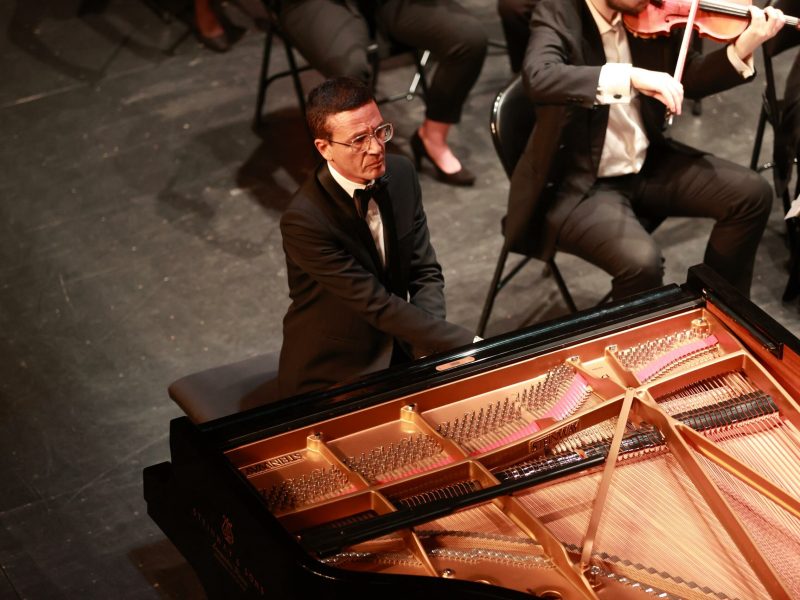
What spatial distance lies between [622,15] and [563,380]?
1337 millimetres

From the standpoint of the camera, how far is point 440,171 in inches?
198

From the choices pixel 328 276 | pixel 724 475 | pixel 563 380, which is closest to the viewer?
pixel 724 475

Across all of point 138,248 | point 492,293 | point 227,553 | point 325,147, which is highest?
point 325,147

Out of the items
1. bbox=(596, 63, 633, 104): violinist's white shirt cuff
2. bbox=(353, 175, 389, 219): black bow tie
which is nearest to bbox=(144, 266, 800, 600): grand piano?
bbox=(353, 175, 389, 219): black bow tie

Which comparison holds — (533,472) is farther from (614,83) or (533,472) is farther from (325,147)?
(614,83)

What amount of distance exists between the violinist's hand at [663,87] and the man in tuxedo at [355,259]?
0.71 m

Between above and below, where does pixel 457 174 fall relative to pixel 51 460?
Result: above

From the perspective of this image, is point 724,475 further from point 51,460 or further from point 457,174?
point 457,174

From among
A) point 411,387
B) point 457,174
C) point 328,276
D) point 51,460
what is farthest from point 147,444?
point 457,174

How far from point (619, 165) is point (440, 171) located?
4.53 ft

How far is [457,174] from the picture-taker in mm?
4984

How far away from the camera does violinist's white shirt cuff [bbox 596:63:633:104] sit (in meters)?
3.35

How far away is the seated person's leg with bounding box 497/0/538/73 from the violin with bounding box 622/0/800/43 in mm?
1313

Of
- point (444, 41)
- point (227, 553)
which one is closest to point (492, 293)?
point (444, 41)
